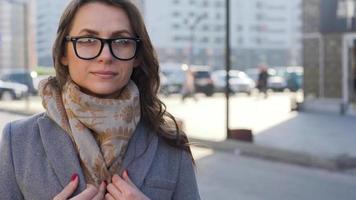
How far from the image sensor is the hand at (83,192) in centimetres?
175

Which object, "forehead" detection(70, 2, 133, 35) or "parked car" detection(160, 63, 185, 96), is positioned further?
"parked car" detection(160, 63, 185, 96)

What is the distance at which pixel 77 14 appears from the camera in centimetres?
188

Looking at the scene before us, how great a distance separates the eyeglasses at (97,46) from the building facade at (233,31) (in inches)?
3983

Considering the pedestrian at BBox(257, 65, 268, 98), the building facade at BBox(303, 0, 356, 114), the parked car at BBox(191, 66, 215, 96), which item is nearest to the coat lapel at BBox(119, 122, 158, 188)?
the building facade at BBox(303, 0, 356, 114)

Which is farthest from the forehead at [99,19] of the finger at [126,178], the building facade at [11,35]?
the building facade at [11,35]

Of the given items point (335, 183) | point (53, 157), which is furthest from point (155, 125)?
point (335, 183)

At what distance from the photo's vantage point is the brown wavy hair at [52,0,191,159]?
1906 millimetres

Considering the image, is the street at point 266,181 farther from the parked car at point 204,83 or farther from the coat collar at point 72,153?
the parked car at point 204,83

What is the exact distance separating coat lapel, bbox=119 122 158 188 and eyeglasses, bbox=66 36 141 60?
25 centimetres

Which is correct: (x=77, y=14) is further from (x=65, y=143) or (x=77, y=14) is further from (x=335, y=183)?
(x=335, y=183)

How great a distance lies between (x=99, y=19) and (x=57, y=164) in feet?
1.43

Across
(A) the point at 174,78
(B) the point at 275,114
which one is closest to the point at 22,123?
(B) the point at 275,114

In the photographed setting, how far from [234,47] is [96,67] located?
124249mm

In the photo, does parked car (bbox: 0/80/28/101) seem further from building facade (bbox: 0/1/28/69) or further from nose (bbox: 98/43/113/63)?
building facade (bbox: 0/1/28/69)
